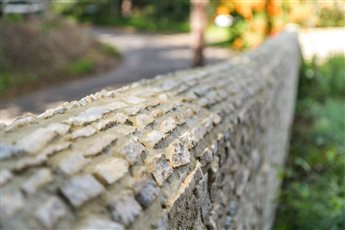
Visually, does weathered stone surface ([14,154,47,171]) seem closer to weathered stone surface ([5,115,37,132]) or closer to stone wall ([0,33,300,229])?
stone wall ([0,33,300,229])

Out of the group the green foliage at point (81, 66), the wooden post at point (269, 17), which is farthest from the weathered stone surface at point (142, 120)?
the wooden post at point (269, 17)

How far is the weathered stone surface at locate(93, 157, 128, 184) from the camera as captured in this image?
177cm

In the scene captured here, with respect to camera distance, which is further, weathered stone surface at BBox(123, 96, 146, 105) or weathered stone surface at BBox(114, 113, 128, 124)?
weathered stone surface at BBox(123, 96, 146, 105)

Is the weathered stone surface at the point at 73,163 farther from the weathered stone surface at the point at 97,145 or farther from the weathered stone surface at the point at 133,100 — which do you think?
the weathered stone surface at the point at 133,100

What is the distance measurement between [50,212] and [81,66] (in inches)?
563

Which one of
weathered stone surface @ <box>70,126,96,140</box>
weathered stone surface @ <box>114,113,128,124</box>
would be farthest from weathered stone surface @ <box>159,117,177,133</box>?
weathered stone surface @ <box>70,126,96,140</box>

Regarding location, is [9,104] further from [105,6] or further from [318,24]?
[105,6]

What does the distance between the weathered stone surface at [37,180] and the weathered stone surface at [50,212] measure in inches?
2.1

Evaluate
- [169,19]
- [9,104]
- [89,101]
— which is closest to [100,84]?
[9,104]

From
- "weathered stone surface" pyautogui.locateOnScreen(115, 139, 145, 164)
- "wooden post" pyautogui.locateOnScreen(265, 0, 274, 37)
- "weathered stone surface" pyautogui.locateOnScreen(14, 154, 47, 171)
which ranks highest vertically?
"weathered stone surface" pyautogui.locateOnScreen(14, 154, 47, 171)

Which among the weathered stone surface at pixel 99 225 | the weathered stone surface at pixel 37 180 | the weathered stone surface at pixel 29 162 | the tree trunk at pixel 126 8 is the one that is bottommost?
the tree trunk at pixel 126 8

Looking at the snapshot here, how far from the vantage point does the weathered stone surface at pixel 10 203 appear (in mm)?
1413

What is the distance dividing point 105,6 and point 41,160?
31588mm

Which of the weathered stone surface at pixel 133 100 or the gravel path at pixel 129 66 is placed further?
the gravel path at pixel 129 66
